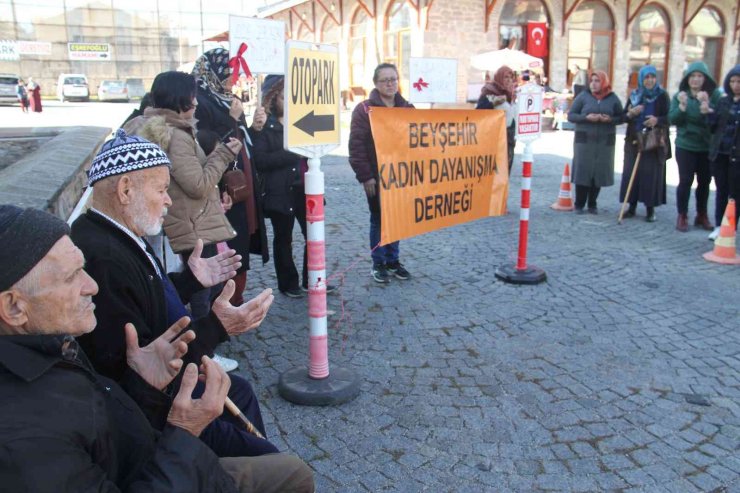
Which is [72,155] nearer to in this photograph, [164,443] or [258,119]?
[258,119]

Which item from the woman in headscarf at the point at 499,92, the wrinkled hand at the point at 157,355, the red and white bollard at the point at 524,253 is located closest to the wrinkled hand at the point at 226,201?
the wrinkled hand at the point at 157,355

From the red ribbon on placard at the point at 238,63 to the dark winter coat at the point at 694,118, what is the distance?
5.46 meters

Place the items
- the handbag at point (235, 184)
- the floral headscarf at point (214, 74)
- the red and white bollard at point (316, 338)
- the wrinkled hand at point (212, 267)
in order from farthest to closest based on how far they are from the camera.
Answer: the floral headscarf at point (214, 74) → the handbag at point (235, 184) → the red and white bollard at point (316, 338) → the wrinkled hand at point (212, 267)

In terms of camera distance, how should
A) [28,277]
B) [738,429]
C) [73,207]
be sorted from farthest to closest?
[73,207] < [738,429] < [28,277]

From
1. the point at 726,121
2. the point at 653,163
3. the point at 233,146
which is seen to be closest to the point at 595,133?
the point at 653,163

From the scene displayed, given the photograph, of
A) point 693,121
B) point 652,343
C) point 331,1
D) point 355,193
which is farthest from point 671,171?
point 331,1

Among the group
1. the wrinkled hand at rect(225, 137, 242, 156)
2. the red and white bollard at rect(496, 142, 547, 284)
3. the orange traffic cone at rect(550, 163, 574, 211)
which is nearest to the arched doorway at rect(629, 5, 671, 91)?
the orange traffic cone at rect(550, 163, 574, 211)

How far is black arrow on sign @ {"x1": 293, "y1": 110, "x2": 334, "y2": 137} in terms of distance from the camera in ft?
10.8

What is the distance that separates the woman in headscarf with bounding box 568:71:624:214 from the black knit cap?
7603 millimetres

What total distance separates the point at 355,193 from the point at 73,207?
19.2 ft

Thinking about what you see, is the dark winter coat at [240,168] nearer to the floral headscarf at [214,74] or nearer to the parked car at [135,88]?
the floral headscarf at [214,74]

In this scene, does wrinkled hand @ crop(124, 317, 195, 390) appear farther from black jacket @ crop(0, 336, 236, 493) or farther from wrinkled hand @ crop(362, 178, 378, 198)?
wrinkled hand @ crop(362, 178, 378, 198)

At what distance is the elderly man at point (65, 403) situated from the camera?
1.33 meters

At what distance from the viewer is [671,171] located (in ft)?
39.5
